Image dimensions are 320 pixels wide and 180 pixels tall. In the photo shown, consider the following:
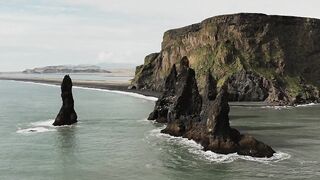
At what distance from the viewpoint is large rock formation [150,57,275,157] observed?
57.2 meters

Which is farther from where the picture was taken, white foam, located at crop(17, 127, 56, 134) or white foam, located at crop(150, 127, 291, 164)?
white foam, located at crop(17, 127, 56, 134)

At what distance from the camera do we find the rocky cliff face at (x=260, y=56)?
134500 millimetres

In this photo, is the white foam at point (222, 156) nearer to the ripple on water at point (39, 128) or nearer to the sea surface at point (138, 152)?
the sea surface at point (138, 152)

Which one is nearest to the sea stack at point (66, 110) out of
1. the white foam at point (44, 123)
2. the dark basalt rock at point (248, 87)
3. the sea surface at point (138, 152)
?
the white foam at point (44, 123)

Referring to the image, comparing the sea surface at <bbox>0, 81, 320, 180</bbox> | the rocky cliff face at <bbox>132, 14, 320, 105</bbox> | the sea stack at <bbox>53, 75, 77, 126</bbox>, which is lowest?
the sea surface at <bbox>0, 81, 320, 180</bbox>

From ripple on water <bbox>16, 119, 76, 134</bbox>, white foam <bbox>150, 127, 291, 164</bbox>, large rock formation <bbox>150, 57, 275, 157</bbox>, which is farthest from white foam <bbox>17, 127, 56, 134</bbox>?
white foam <bbox>150, 127, 291, 164</bbox>

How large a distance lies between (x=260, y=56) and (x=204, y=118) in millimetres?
83023

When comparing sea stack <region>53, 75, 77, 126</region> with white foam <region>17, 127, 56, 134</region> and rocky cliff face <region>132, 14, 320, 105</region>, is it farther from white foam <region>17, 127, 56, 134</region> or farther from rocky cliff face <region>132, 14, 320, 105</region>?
rocky cliff face <region>132, 14, 320, 105</region>

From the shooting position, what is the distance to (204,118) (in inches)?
2657

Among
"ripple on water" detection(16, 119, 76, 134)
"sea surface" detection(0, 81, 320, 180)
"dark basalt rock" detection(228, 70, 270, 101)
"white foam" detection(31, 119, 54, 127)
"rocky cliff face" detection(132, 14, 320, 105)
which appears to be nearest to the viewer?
"sea surface" detection(0, 81, 320, 180)

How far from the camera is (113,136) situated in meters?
72.6

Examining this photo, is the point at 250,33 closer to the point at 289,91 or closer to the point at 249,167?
the point at 289,91

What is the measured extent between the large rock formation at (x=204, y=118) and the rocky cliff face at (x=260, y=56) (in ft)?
172

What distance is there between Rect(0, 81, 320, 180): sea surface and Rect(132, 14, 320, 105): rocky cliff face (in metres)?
38.2
